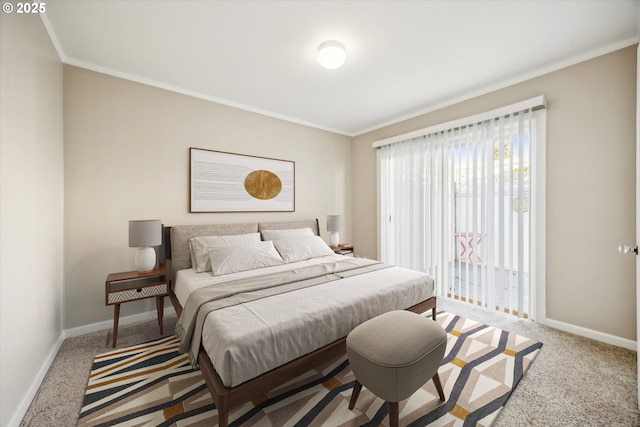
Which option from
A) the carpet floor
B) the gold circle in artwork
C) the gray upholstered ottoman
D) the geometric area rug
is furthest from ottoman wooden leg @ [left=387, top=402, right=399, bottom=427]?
the gold circle in artwork

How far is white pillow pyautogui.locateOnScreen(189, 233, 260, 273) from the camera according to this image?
2783mm

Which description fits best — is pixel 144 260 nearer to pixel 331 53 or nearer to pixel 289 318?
pixel 289 318

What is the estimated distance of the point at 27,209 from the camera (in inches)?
67.6

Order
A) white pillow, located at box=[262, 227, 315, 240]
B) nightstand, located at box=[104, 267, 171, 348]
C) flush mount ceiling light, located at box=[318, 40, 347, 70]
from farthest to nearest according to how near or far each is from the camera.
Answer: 1. white pillow, located at box=[262, 227, 315, 240]
2. nightstand, located at box=[104, 267, 171, 348]
3. flush mount ceiling light, located at box=[318, 40, 347, 70]

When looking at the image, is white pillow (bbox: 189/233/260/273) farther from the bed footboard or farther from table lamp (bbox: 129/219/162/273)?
the bed footboard

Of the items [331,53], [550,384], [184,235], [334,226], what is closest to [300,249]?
[334,226]

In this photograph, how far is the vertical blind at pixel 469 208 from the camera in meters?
2.81

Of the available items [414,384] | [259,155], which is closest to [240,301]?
[414,384]

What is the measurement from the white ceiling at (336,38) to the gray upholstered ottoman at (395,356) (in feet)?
7.26

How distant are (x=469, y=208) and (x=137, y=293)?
3728 mm

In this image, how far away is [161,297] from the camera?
103 inches

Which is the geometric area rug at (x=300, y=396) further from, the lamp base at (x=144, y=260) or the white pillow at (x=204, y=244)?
the white pillow at (x=204, y=244)

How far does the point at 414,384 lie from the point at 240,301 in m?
1.20

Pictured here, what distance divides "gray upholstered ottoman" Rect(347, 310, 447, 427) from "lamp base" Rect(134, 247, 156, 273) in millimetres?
2125
